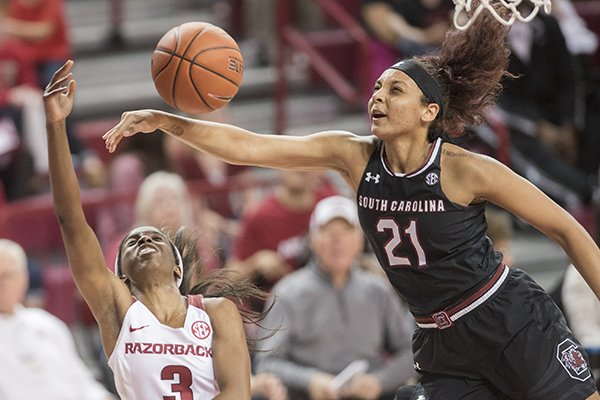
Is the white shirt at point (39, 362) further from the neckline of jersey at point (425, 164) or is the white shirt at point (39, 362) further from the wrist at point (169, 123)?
the neckline of jersey at point (425, 164)

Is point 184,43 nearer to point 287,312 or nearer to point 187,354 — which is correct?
point 187,354

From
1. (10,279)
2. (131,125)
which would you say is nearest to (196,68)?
(131,125)

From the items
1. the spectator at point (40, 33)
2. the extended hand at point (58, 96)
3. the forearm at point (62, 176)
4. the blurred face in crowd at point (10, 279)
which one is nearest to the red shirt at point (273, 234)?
the spectator at point (40, 33)

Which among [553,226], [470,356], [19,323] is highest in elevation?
[553,226]

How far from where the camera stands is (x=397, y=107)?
5250 mm

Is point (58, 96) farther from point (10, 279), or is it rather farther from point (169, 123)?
point (10, 279)

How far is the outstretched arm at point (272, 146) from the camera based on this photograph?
5.43 m

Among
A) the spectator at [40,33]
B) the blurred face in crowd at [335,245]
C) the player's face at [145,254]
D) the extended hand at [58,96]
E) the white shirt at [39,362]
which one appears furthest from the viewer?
the spectator at [40,33]

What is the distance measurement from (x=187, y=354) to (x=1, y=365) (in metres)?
2.58

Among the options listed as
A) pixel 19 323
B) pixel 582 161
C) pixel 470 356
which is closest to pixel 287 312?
pixel 19 323

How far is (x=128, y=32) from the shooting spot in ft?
36.7

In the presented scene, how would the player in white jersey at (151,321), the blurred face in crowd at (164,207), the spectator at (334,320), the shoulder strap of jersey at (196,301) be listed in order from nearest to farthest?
1. the player in white jersey at (151,321)
2. the shoulder strap of jersey at (196,301)
3. the spectator at (334,320)
4. the blurred face in crowd at (164,207)

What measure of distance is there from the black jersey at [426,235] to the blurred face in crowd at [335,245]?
2.45 meters

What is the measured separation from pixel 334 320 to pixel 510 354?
8.49ft
